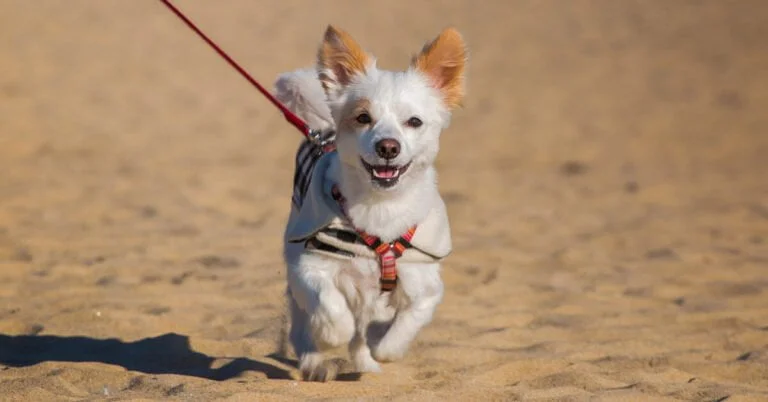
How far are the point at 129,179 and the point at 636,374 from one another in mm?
6340

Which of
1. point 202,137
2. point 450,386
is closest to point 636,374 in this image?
point 450,386

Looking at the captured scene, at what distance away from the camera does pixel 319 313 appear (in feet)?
13.7

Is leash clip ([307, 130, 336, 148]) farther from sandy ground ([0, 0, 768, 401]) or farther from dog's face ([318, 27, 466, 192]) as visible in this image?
sandy ground ([0, 0, 768, 401])

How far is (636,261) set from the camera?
7.64m

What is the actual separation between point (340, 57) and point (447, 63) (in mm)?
419

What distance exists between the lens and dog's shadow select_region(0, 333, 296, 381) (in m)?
4.82

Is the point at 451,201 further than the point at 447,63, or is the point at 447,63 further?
the point at 451,201

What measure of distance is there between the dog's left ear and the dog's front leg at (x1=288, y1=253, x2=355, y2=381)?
0.81 m

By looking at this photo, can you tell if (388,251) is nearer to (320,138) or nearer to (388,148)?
(388,148)

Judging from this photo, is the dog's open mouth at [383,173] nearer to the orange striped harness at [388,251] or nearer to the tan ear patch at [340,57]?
the orange striped harness at [388,251]

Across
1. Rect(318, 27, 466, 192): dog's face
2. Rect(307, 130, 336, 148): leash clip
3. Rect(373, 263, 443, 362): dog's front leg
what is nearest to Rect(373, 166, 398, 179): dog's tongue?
Rect(318, 27, 466, 192): dog's face

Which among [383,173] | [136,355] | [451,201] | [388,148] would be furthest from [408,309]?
[451,201]

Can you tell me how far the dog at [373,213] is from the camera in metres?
4.21

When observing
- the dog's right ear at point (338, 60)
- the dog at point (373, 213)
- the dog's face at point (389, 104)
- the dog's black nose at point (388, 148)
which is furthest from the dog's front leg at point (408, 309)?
the dog's right ear at point (338, 60)
